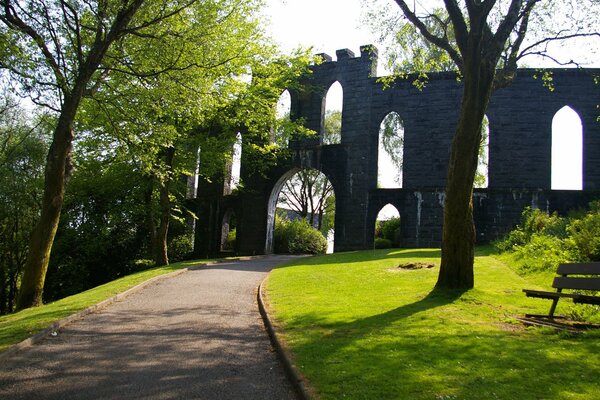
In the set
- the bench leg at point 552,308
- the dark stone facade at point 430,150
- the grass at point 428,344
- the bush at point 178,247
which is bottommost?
the bush at point 178,247

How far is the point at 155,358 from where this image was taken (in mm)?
6926

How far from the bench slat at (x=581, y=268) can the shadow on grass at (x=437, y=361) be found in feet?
3.85

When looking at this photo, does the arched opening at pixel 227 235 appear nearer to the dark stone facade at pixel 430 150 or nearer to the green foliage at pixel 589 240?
the dark stone facade at pixel 430 150

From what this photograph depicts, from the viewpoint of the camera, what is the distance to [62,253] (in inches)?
1003

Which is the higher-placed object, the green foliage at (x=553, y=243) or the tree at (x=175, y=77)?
the tree at (x=175, y=77)

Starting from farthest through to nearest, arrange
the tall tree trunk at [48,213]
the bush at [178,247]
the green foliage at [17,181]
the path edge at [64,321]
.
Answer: the bush at [178,247], the green foliage at [17,181], the tall tree trunk at [48,213], the path edge at [64,321]

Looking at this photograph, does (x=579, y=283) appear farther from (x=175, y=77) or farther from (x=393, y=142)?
(x=393, y=142)

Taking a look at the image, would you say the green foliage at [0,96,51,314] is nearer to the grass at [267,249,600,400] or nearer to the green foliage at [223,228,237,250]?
the green foliage at [223,228,237,250]

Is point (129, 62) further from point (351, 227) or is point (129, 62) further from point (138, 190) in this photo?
point (351, 227)

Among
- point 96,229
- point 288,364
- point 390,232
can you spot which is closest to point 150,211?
point 96,229

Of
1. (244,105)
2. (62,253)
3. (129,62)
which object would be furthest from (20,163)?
(129,62)

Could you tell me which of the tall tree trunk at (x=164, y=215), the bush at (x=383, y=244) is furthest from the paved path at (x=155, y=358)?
the bush at (x=383, y=244)

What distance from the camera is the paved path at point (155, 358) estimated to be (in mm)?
5656

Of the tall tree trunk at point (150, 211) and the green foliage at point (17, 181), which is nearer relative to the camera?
the tall tree trunk at point (150, 211)
